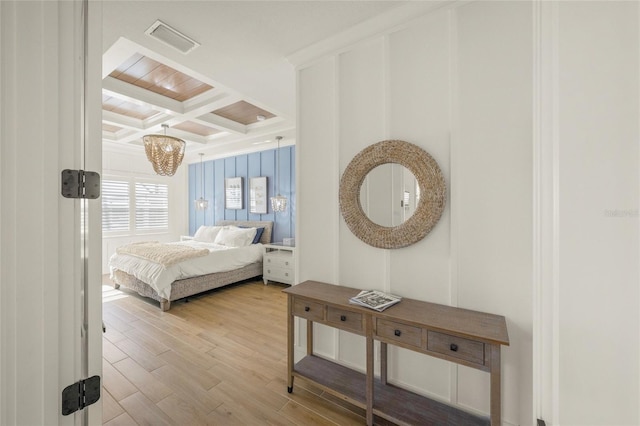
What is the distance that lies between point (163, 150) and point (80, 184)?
284 centimetres

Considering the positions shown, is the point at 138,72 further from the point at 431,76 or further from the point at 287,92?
the point at 431,76

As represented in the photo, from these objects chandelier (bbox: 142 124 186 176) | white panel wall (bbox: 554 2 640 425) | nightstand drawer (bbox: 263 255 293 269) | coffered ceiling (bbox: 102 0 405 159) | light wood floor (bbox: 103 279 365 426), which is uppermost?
coffered ceiling (bbox: 102 0 405 159)

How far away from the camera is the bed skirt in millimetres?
3762

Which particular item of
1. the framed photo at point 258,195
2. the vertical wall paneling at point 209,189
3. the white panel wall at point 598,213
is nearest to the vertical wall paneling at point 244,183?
the framed photo at point 258,195

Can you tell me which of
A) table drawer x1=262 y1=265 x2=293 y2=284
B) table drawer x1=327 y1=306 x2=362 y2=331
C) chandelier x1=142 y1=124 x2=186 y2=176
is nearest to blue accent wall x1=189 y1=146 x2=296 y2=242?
table drawer x1=262 y1=265 x2=293 y2=284

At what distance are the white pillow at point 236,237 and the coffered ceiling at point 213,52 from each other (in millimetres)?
2060

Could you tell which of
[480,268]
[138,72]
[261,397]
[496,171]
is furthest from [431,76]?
[138,72]

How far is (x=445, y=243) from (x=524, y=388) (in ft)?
2.91

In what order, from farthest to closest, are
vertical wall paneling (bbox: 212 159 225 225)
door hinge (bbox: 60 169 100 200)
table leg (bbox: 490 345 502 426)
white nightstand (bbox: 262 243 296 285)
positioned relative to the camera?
vertical wall paneling (bbox: 212 159 225 225), white nightstand (bbox: 262 243 296 285), table leg (bbox: 490 345 502 426), door hinge (bbox: 60 169 100 200)

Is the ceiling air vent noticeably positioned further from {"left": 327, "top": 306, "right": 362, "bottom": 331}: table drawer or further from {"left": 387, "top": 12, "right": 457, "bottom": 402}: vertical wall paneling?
{"left": 327, "top": 306, "right": 362, "bottom": 331}: table drawer

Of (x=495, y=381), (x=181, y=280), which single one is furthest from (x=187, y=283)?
(x=495, y=381)

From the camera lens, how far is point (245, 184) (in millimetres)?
6020

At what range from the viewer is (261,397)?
196cm

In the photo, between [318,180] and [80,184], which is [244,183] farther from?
[80,184]
